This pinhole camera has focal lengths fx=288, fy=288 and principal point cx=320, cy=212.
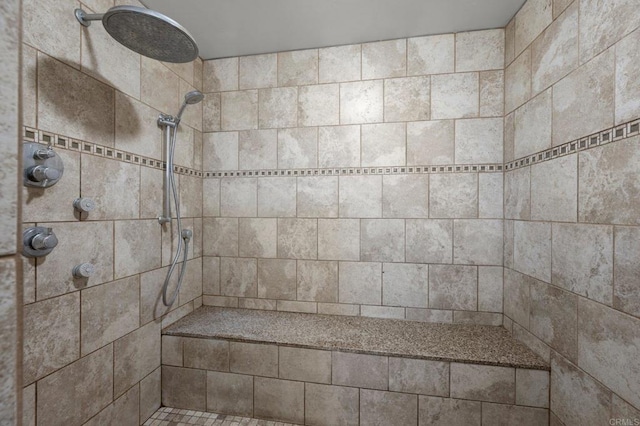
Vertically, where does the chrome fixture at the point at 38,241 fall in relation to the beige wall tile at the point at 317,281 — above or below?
above

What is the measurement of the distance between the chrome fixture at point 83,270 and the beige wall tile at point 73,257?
0.02m

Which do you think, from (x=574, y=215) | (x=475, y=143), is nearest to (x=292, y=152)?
(x=475, y=143)

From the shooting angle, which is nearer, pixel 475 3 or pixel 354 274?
pixel 475 3

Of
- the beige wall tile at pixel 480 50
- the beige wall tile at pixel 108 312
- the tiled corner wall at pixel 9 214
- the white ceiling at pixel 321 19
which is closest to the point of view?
the tiled corner wall at pixel 9 214

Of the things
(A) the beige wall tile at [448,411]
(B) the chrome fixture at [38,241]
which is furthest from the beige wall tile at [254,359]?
(B) the chrome fixture at [38,241]

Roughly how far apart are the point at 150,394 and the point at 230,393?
476 millimetres

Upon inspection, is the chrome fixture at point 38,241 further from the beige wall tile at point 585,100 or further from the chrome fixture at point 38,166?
the beige wall tile at point 585,100

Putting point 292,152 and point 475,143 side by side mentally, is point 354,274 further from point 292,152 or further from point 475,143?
point 475,143

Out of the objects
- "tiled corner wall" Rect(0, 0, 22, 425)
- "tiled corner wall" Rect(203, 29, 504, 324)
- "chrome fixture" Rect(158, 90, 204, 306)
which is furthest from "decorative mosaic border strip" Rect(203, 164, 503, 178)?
"tiled corner wall" Rect(0, 0, 22, 425)

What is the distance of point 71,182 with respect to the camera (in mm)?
1278

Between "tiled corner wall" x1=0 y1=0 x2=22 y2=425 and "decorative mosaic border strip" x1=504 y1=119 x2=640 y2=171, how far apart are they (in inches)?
62.9

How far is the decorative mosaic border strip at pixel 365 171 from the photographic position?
1914 mm

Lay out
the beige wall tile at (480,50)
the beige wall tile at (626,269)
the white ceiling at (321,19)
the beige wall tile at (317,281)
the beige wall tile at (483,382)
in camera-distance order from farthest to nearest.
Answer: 1. the beige wall tile at (317,281)
2. the beige wall tile at (480,50)
3. the white ceiling at (321,19)
4. the beige wall tile at (483,382)
5. the beige wall tile at (626,269)

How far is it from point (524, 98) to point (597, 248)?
0.94 m
